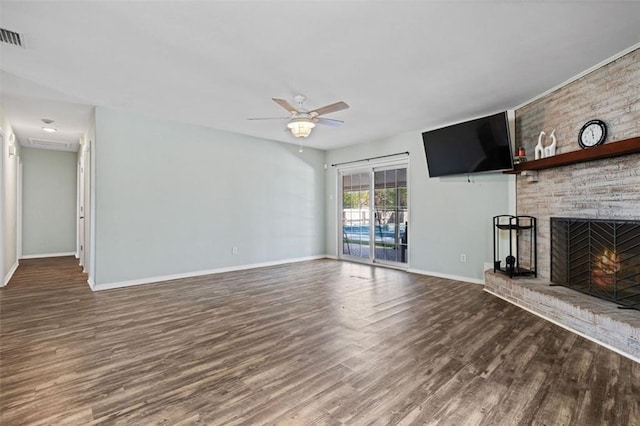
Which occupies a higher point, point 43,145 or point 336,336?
point 43,145

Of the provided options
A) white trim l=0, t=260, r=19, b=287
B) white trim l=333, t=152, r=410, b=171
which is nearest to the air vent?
white trim l=0, t=260, r=19, b=287

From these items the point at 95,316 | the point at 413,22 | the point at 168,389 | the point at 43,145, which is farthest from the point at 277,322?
the point at 43,145

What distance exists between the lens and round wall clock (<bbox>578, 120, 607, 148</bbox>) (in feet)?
10.5

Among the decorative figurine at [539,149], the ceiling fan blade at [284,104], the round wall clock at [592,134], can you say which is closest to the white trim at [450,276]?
the decorative figurine at [539,149]

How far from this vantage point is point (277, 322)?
328 centimetres

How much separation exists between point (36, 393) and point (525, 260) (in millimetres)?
5499

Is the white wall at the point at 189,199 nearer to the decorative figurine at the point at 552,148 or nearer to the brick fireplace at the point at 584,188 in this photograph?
the brick fireplace at the point at 584,188

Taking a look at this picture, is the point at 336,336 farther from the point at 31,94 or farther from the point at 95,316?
the point at 31,94

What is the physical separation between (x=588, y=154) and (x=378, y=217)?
396cm

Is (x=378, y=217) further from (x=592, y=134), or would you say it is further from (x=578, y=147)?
(x=592, y=134)

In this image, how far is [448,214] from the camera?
5422 millimetres

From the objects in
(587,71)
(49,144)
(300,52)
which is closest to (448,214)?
(587,71)

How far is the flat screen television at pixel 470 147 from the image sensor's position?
13.6 ft

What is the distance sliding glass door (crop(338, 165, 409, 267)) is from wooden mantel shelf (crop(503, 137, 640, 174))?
2.49 metres
